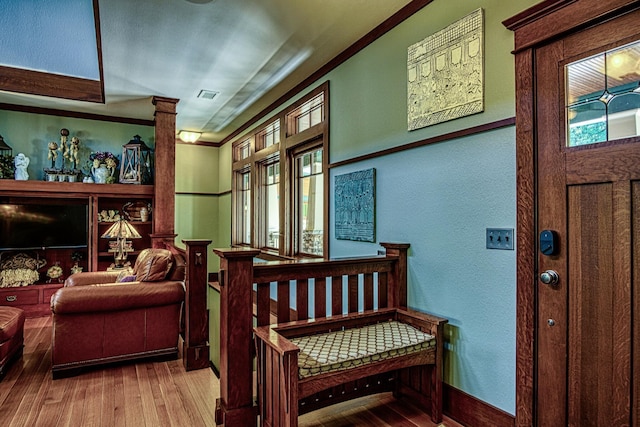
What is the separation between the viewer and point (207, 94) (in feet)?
15.2

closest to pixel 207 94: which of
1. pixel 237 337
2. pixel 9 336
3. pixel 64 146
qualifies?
pixel 64 146

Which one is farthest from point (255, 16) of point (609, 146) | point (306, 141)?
point (609, 146)

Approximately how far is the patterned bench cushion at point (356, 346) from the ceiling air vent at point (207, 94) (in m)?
3.41

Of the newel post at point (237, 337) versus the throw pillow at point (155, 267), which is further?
the throw pillow at point (155, 267)

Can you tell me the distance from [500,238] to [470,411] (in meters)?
1.04

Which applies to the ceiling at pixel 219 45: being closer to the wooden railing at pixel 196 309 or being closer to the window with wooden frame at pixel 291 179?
the window with wooden frame at pixel 291 179

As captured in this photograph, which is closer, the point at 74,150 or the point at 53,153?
the point at 53,153

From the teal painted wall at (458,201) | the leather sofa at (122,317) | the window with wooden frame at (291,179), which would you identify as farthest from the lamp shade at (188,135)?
the teal painted wall at (458,201)

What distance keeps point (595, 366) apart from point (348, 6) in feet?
8.62

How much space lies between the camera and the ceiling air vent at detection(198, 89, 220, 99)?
4.52 m

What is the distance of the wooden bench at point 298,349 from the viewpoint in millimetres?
1887

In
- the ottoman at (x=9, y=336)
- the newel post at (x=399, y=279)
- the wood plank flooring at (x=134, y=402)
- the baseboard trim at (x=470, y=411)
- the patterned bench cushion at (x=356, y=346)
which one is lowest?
the wood plank flooring at (x=134, y=402)

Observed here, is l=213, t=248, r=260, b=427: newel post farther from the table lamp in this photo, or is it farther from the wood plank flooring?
the table lamp

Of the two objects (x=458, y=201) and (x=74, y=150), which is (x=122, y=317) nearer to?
(x=458, y=201)
